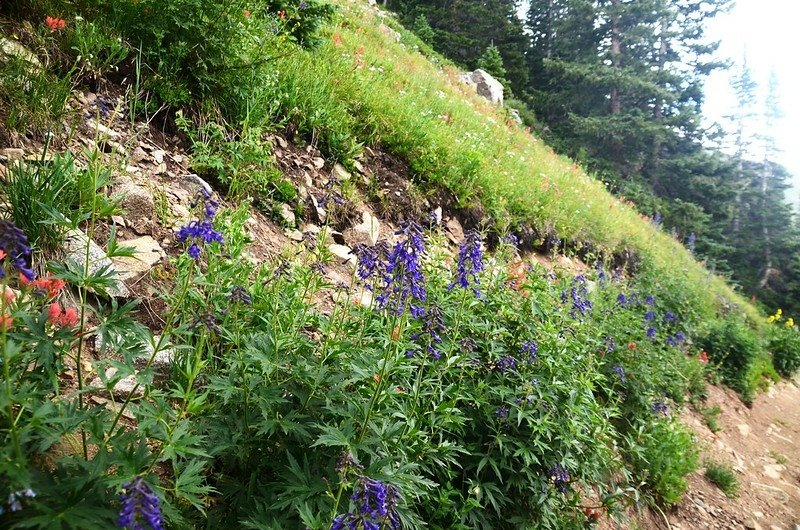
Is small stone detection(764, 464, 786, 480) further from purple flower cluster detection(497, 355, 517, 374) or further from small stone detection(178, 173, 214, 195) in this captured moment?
small stone detection(178, 173, 214, 195)

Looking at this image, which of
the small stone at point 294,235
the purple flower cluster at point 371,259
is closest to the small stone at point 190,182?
the small stone at point 294,235

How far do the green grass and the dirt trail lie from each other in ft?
0.27

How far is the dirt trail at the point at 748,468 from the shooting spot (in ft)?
15.6

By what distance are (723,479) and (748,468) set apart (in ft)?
4.58

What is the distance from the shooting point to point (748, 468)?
6.18 meters

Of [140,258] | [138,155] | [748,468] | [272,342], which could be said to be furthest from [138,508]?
[748,468]

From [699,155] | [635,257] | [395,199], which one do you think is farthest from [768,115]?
[395,199]

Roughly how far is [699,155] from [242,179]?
24.4 metres

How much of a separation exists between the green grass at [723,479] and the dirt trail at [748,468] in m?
0.08

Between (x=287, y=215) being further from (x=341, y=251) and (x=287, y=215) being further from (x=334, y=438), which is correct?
(x=334, y=438)

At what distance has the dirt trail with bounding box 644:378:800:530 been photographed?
4766 millimetres

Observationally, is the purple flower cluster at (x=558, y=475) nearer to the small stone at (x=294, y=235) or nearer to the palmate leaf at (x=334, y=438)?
the palmate leaf at (x=334, y=438)

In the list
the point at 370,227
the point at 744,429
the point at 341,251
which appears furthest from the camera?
the point at 744,429

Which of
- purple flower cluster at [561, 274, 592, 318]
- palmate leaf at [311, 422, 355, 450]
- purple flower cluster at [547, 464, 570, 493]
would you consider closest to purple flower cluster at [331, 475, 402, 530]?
palmate leaf at [311, 422, 355, 450]
